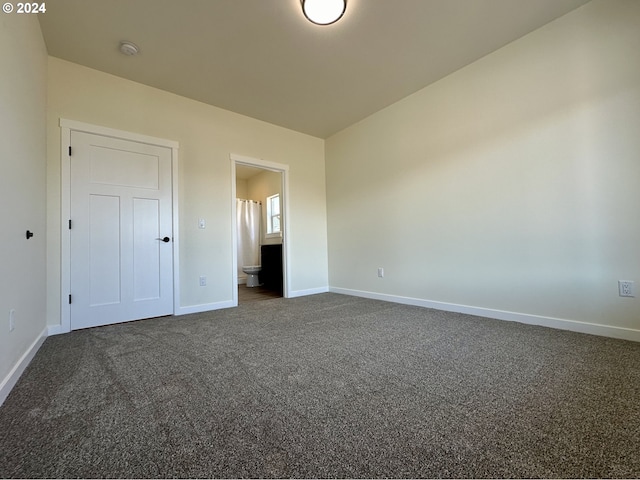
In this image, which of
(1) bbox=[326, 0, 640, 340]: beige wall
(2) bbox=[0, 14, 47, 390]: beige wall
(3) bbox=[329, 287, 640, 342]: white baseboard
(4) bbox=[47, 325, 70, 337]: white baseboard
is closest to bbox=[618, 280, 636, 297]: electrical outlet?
(1) bbox=[326, 0, 640, 340]: beige wall

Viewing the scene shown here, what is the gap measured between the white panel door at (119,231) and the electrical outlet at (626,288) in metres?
3.95

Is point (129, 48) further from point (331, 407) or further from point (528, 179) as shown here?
point (528, 179)

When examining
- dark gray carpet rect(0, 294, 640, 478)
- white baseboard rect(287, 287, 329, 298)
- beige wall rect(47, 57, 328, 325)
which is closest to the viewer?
dark gray carpet rect(0, 294, 640, 478)

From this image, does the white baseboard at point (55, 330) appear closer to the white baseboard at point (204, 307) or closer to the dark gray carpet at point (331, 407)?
the dark gray carpet at point (331, 407)

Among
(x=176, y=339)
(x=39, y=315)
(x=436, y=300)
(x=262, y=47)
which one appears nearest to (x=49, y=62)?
(x=262, y=47)

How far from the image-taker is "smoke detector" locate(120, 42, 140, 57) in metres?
2.33

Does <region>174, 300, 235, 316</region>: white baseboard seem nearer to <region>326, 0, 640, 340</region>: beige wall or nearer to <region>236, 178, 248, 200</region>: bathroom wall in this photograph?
<region>326, 0, 640, 340</region>: beige wall

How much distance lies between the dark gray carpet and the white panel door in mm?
598

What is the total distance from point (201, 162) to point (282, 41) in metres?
1.63

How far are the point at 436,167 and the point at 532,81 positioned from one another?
1022 millimetres

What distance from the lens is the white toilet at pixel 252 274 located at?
5453 millimetres

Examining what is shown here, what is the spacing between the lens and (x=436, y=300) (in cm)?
302

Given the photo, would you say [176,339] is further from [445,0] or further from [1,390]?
[445,0]

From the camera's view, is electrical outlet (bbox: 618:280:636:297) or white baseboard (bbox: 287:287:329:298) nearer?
electrical outlet (bbox: 618:280:636:297)
